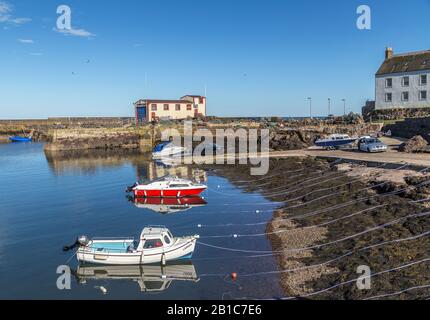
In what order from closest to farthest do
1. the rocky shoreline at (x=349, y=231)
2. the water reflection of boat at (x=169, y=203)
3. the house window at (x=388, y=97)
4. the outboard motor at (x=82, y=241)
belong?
1. the rocky shoreline at (x=349, y=231)
2. the outboard motor at (x=82, y=241)
3. the water reflection of boat at (x=169, y=203)
4. the house window at (x=388, y=97)

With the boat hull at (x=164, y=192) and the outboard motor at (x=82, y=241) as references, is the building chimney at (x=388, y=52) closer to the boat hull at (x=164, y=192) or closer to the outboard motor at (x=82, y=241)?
the boat hull at (x=164, y=192)

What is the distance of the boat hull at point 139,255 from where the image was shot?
856 inches

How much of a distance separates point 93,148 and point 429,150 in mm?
71671

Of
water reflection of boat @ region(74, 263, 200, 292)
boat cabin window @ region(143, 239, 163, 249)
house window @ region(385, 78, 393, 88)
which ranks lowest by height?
water reflection of boat @ region(74, 263, 200, 292)

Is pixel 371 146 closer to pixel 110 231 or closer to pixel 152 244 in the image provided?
pixel 110 231

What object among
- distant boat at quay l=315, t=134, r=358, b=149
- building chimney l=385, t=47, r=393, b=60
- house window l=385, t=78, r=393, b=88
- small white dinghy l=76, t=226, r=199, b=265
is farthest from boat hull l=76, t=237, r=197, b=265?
building chimney l=385, t=47, r=393, b=60

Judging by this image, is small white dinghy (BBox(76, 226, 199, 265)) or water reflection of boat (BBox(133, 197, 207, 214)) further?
water reflection of boat (BBox(133, 197, 207, 214))

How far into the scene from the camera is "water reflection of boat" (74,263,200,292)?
20172 mm

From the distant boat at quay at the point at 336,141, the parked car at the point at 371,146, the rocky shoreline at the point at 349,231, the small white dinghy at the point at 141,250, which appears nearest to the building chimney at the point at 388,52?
the distant boat at quay at the point at 336,141

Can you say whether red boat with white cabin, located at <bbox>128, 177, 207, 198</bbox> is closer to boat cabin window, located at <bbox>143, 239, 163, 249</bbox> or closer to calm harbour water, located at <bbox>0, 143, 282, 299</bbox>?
calm harbour water, located at <bbox>0, 143, 282, 299</bbox>

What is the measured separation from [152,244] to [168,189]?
1707 centimetres

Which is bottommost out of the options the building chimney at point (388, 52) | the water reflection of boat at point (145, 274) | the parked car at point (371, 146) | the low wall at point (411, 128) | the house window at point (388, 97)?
the water reflection of boat at point (145, 274)

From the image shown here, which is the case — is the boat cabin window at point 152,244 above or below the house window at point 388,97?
below
